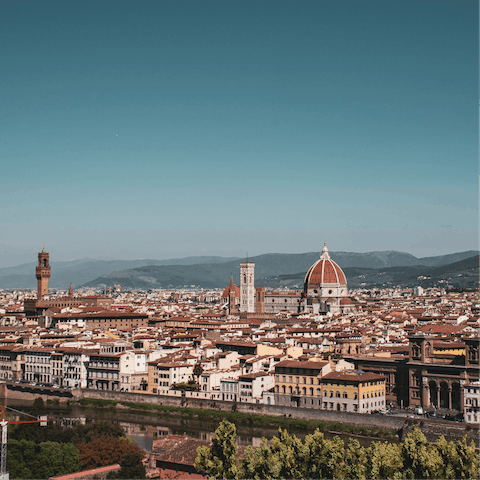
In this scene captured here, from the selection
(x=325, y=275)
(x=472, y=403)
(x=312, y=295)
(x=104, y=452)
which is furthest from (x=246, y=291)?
(x=104, y=452)

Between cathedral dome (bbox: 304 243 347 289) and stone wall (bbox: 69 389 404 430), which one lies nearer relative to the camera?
stone wall (bbox: 69 389 404 430)

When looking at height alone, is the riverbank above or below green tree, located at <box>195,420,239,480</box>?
below

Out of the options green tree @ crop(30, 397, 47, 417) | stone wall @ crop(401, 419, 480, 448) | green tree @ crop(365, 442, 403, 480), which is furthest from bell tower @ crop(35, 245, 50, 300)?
green tree @ crop(365, 442, 403, 480)

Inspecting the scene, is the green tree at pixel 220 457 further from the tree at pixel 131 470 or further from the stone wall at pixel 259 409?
the stone wall at pixel 259 409

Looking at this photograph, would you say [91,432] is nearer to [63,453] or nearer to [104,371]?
[63,453]

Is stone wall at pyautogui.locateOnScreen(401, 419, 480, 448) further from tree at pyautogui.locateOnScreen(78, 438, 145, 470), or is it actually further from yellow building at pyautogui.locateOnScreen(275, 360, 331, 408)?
tree at pyautogui.locateOnScreen(78, 438, 145, 470)

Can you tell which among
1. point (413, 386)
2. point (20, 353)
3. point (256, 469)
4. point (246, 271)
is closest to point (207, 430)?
point (413, 386)
